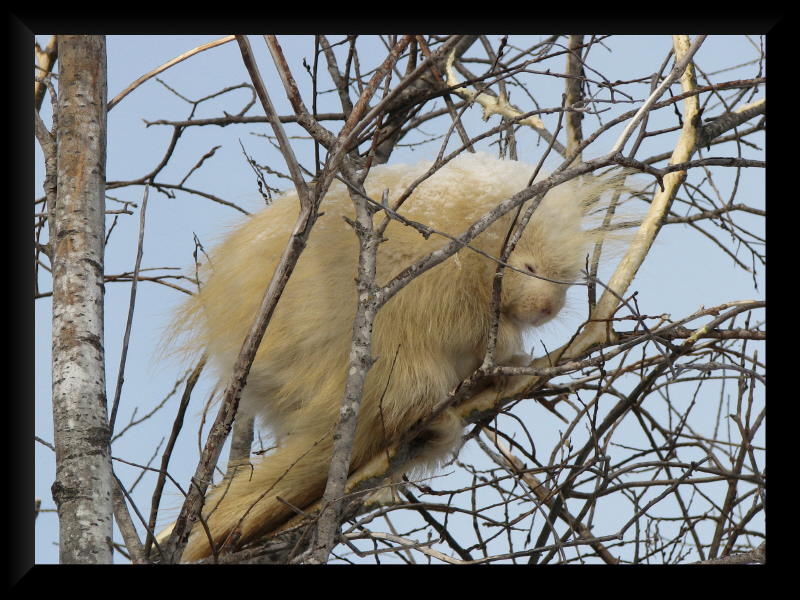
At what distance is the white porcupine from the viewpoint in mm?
1370

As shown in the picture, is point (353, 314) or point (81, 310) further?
point (353, 314)

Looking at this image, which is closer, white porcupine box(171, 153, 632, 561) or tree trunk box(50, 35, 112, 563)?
tree trunk box(50, 35, 112, 563)

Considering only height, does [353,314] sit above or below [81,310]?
above

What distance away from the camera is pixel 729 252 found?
1947 mm

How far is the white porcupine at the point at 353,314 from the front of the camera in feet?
4.50

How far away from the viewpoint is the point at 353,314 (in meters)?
1.36

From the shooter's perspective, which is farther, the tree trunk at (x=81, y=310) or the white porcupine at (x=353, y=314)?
the white porcupine at (x=353, y=314)

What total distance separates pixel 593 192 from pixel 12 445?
1248 millimetres

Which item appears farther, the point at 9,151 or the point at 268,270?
the point at 268,270

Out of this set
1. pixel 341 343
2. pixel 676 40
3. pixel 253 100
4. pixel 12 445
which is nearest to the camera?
pixel 12 445

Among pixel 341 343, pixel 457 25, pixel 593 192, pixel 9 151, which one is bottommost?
pixel 341 343
